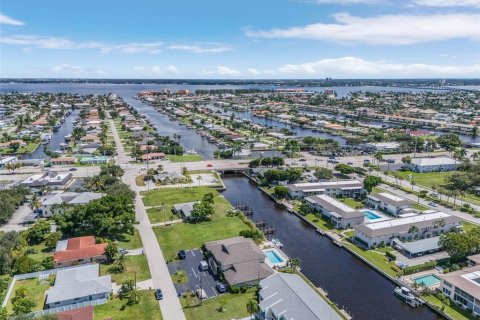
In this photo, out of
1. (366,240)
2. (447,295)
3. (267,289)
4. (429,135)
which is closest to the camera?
(267,289)

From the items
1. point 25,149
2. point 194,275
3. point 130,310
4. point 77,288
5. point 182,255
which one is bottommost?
point 194,275

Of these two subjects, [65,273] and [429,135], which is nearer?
[65,273]

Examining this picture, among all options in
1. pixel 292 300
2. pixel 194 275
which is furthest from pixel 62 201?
pixel 292 300

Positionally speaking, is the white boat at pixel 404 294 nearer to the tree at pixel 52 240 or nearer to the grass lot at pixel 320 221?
the grass lot at pixel 320 221

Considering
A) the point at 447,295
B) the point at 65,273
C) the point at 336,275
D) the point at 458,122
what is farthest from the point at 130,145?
the point at 458,122

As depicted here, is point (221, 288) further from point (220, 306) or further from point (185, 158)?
point (185, 158)

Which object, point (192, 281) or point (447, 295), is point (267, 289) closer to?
point (192, 281)

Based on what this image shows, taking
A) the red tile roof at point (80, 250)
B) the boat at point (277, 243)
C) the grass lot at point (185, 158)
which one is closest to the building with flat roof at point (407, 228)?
the boat at point (277, 243)
